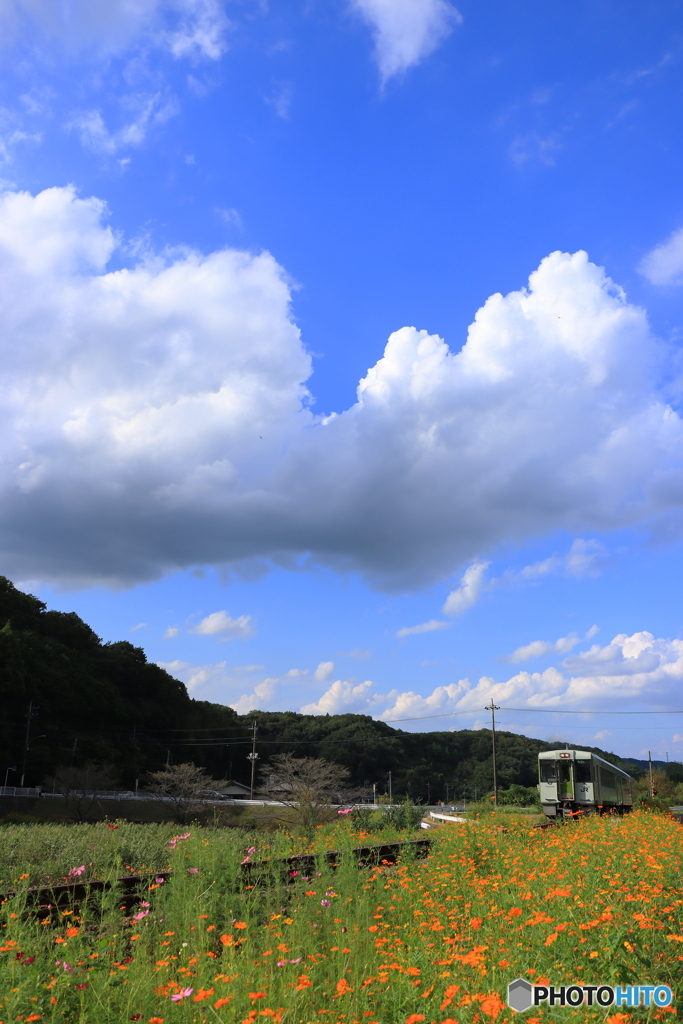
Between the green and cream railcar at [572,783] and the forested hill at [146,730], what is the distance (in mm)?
32039

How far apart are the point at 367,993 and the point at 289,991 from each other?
0.54m

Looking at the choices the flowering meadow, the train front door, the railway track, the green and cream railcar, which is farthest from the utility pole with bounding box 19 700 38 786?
the railway track

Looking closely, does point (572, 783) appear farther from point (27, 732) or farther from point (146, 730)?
point (146, 730)

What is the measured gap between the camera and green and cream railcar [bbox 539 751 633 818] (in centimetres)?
2781

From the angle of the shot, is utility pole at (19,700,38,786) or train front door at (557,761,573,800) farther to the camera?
utility pole at (19,700,38,786)

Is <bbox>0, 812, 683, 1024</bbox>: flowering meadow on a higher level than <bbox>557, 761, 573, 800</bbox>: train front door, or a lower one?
higher

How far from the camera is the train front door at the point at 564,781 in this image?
2823cm

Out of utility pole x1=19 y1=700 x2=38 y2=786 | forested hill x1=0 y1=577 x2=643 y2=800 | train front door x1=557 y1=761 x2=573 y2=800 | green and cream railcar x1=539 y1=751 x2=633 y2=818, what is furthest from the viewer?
A: forested hill x1=0 y1=577 x2=643 y2=800

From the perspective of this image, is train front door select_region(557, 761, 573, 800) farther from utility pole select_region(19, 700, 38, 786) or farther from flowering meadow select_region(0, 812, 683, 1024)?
utility pole select_region(19, 700, 38, 786)

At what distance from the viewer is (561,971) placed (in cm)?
435

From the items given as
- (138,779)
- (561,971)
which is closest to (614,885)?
(561,971)

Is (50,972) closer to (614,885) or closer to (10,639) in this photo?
(614,885)

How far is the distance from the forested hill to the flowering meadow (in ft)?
163

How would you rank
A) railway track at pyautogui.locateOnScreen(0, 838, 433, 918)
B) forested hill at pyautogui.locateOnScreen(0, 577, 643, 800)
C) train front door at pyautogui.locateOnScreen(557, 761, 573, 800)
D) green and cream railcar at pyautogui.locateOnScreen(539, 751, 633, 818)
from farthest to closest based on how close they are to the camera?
forested hill at pyautogui.locateOnScreen(0, 577, 643, 800) < train front door at pyautogui.locateOnScreen(557, 761, 573, 800) < green and cream railcar at pyautogui.locateOnScreen(539, 751, 633, 818) < railway track at pyautogui.locateOnScreen(0, 838, 433, 918)
